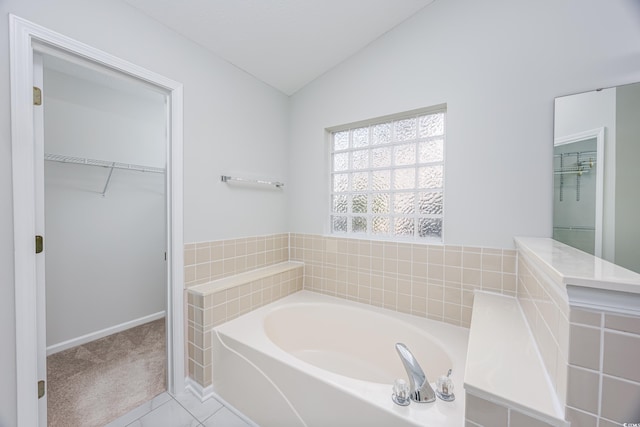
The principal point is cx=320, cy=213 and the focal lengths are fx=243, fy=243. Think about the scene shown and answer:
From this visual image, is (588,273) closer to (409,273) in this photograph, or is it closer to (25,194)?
(409,273)

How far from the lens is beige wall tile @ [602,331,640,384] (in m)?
0.59

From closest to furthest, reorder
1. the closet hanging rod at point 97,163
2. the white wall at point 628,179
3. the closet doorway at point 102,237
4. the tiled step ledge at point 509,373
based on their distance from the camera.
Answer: the tiled step ledge at point 509,373 < the white wall at point 628,179 < the closet doorway at point 102,237 < the closet hanging rod at point 97,163

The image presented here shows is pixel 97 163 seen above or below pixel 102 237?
above

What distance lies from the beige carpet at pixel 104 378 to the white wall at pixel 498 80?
240 cm

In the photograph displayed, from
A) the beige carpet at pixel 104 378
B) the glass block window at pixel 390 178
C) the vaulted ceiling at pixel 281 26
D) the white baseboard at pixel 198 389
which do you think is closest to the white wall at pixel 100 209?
the beige carpet at pixel 104 378

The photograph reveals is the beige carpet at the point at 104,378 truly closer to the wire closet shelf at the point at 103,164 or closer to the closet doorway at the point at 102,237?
the closet doorway at the point at 102,237

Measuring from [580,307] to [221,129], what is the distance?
82.4 inches

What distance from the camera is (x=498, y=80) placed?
5.03ft

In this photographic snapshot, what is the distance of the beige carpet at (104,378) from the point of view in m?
1.47

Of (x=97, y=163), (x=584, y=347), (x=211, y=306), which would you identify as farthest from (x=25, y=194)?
(x=584, y=347)

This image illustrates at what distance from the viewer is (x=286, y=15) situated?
1605 millimetres

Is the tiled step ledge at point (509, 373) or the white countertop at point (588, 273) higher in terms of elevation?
the white countertop at point (588, 273)

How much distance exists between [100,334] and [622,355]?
3.38 meters

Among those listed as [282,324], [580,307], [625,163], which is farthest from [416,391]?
[625,163]
